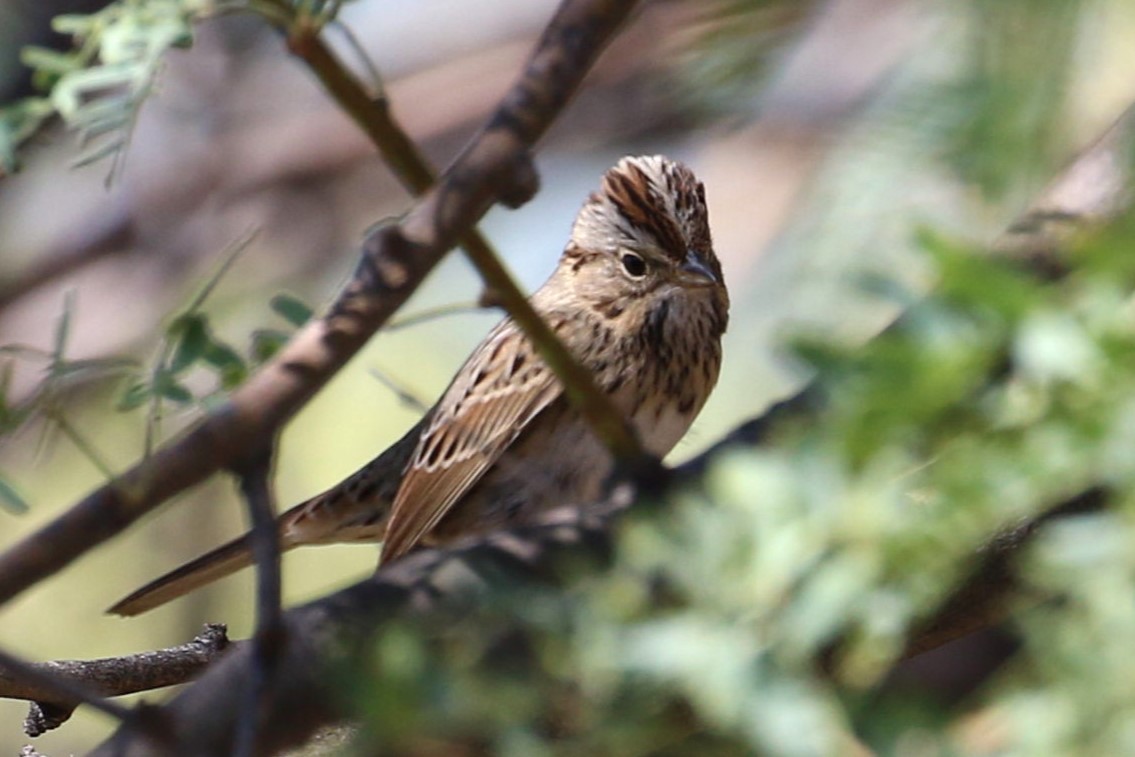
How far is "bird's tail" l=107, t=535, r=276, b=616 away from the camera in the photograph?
345 cm

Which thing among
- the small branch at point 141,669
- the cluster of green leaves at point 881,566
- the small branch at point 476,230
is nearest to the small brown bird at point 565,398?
the small branch at point 141,669

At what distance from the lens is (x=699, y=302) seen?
3.80 metres

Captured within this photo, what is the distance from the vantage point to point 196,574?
350 centimetres

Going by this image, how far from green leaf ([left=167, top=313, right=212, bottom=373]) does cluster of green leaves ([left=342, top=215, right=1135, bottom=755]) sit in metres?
0.87

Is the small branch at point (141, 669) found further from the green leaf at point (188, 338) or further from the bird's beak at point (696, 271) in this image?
the bird's beak at point (696, 271)

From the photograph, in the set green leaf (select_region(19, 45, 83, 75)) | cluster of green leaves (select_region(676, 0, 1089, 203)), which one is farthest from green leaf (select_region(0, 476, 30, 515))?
cluster of green leaves (select_region(676, 0, 1089, 203))

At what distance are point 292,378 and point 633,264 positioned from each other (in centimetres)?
239

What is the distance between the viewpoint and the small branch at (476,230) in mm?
1586

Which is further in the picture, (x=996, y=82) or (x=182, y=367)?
(x=182, y=367)

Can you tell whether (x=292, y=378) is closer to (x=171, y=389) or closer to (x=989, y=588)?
(x=171, y=389)

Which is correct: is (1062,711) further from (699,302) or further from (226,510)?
(226,510)

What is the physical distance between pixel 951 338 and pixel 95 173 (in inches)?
206

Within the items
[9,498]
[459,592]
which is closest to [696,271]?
[9,498]

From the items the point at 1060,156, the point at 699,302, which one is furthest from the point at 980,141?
the point at 699,302
